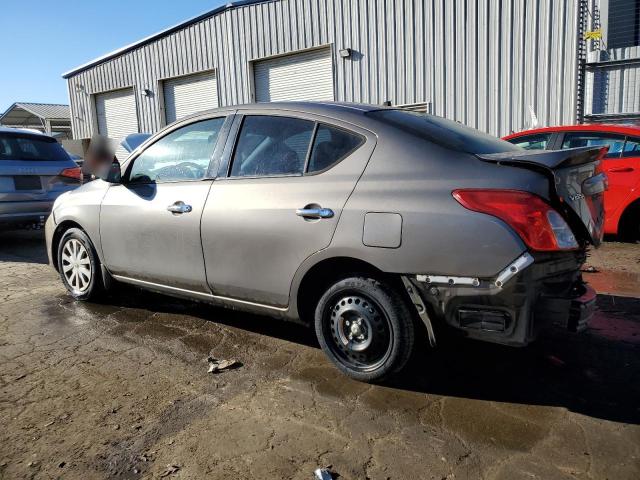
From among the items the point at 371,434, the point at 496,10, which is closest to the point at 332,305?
the point at 371,434

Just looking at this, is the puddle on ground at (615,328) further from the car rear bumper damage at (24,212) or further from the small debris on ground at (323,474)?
the car rear bumper damage at (24,212)

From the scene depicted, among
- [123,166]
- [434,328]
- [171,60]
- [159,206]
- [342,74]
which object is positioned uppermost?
[171,60]

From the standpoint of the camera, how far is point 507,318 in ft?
8.38

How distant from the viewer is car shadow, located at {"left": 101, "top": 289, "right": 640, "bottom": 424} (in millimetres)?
2824

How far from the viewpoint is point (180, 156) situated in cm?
395

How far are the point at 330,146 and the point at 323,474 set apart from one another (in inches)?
71.4

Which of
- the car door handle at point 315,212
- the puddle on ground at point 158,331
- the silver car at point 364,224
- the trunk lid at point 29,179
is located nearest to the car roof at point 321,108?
the silver car at point 364,224

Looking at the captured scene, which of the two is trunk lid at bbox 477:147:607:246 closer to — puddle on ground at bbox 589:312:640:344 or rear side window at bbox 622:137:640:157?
puddle on ground at bbox 589:312:640:344

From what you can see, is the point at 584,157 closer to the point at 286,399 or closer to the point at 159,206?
the point at 286,399

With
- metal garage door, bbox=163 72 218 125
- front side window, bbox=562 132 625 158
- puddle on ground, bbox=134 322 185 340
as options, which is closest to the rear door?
puddle on ground, bbox=134 322 185 340

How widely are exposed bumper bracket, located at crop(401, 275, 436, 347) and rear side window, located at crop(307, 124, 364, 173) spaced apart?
832 mm

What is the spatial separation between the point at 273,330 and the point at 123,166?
5.94ft

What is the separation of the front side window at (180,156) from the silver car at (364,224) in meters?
0.01

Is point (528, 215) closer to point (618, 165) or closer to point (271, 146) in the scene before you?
point (271, 146)
